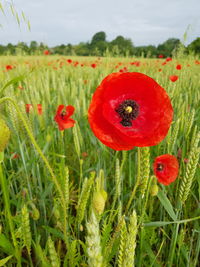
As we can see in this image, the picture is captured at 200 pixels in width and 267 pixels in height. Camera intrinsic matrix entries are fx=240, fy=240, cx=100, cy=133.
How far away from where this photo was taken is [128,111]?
1.57ft

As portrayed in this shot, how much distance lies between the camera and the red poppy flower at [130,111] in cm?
38

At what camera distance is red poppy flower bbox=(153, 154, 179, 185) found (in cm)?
58

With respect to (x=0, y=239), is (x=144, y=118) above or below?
above

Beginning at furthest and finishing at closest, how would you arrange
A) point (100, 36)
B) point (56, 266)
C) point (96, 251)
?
point (100, 36), point (56, 266), point (96, 251)

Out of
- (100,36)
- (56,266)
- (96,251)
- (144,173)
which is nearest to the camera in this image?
(96,251)

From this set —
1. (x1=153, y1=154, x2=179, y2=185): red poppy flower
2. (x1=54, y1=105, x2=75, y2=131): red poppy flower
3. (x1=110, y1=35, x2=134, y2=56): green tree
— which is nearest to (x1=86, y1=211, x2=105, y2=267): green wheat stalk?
(x1=153, y1=154, x2=179, y2=185): red poppy flower

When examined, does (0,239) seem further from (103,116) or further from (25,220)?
(103,116)

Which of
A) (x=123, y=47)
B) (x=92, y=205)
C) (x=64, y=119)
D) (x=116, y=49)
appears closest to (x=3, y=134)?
(x=92, y=205)

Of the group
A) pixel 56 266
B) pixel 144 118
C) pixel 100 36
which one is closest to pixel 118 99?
pixel 144 118

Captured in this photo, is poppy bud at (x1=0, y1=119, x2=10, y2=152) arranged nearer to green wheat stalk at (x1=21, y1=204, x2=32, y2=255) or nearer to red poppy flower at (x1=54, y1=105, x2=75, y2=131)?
green wheat stalk at (x1=21, y1=204, x2=32, y2=255)

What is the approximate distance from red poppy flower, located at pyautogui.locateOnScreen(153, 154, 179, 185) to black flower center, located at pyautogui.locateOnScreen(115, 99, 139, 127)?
0.18 meters

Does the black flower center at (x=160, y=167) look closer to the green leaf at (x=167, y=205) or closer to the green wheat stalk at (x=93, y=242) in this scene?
the green leaf at (x=167, y=205)

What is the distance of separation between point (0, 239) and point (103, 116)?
317 millimetres

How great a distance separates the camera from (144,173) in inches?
17.8
